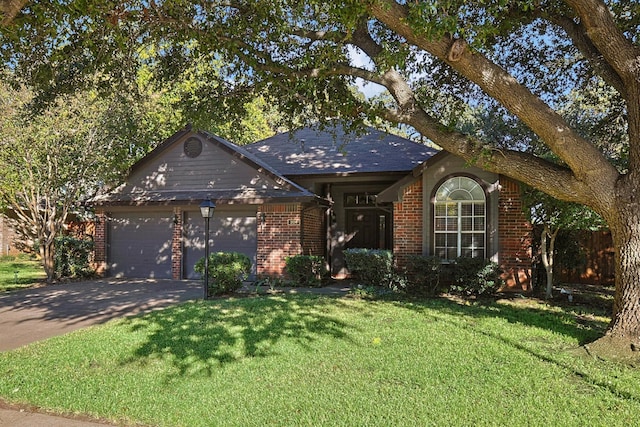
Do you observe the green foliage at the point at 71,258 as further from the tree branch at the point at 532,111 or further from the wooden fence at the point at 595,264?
the wooden fence at the point at 595,264

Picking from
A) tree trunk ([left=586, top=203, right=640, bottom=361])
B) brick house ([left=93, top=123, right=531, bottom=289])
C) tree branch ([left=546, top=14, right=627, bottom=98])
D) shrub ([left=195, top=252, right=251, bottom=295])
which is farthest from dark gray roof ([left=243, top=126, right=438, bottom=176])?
tree trunk ([left=586, top=203, right=640, bottom=361])

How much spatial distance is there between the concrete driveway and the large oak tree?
169 inches

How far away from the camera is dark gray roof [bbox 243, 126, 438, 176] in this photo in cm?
1374

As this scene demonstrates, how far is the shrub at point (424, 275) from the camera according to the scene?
10.5 m

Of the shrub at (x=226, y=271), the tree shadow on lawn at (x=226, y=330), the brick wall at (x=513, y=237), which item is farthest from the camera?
the brick wall at (x=513, y=237)

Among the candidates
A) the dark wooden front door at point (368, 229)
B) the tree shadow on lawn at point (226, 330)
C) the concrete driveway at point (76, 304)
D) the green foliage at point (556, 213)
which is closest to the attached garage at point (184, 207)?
the concrete driveway at point (76, 304)

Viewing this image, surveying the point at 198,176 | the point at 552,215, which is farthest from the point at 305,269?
the point at 552,215

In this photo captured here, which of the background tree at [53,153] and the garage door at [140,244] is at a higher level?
the background tree at [53,153]

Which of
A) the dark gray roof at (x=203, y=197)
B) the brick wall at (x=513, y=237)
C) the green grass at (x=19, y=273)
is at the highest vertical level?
the dark gray roof at (x=203, y=197)

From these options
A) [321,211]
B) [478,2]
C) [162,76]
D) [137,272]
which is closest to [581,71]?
[478,2]

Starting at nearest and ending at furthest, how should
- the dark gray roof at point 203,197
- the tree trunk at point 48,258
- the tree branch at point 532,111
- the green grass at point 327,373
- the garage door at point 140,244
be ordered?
the green grass at point 327,373
the tree branch at point 532,111
the dark gray roof at point 203,197
the tree trunk at point 48,258
the garage door at point 140,244

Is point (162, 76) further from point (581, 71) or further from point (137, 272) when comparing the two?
point (581, 71)

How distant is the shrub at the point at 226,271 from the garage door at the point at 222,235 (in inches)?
101

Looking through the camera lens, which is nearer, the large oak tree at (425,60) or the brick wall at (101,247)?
the large oak tree at (425,60)
